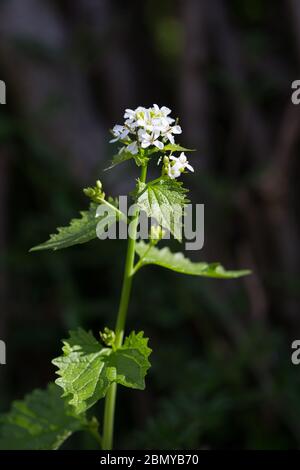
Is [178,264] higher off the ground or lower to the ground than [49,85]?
lower

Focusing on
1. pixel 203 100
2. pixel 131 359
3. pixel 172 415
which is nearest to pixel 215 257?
pixel 203 100

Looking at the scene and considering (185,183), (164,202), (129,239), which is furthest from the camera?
(185,183)

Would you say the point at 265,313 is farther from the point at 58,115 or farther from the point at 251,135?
the point at 58,115

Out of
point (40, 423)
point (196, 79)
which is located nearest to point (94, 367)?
point (40, 423)

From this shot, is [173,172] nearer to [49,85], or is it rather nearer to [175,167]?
[175,167]
